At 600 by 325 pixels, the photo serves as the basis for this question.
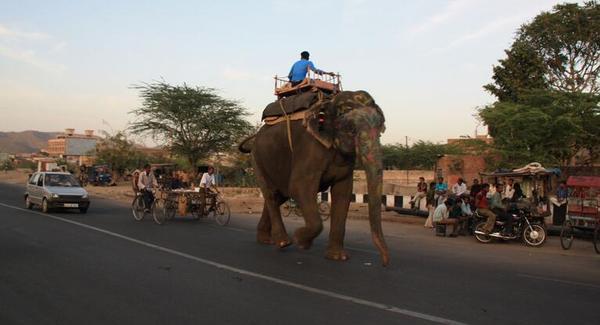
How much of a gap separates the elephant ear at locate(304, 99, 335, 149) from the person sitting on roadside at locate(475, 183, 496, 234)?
6.43m

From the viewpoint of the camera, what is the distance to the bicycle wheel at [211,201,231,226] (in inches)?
632

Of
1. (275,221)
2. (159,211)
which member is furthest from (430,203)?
(275,221)

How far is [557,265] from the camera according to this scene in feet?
33.3

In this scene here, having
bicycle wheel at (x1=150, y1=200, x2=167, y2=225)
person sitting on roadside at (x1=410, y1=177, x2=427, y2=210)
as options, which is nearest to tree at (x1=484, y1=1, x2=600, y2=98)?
person sitting on roadside at (x1=410, y1=177, x2=427, y2=210)

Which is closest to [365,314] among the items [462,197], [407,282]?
[407,282]

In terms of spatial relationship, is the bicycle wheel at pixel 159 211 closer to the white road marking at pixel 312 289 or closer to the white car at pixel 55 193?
the white road marking at pixel 312 289

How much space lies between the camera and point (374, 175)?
813cm

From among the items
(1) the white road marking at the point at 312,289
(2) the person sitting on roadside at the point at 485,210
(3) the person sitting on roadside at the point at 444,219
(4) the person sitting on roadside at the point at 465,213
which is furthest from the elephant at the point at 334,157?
(4) the person sitting on roadside at the point at 465,213

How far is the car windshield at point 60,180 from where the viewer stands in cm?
1966

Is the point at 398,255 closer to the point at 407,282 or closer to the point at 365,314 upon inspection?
the point at 407,282

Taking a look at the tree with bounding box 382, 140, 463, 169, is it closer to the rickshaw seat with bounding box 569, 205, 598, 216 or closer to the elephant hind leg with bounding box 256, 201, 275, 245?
the rickshaw seat with bounding box 569, 205, 598, 216

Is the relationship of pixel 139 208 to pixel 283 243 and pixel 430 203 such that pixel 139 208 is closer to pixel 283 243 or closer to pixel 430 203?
pixel 283 243

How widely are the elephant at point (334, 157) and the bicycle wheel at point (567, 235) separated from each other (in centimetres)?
627

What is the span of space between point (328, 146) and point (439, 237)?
6.85 m
